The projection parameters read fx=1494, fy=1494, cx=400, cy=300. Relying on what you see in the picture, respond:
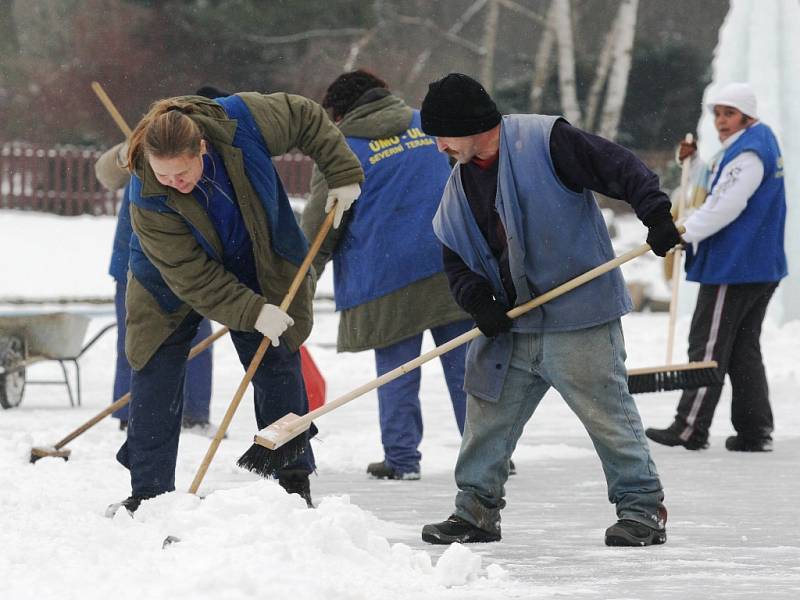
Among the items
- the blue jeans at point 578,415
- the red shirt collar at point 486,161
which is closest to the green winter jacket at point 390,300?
the blue jeans at point 578,415

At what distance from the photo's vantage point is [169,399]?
17.4 feet

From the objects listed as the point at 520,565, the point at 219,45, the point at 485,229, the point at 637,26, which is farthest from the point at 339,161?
the point at 637,26

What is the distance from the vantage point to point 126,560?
4203mm

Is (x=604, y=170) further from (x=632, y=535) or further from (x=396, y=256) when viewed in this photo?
(x=396, y=256)

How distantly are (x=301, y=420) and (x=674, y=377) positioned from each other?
2646 mm

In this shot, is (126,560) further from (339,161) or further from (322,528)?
(339,161)

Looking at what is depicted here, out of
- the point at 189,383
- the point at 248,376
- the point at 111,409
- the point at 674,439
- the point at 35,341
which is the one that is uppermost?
the point at 248,376

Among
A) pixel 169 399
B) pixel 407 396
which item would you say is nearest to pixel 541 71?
pixel 407 396

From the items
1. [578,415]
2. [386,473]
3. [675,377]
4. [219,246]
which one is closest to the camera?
[578,415]

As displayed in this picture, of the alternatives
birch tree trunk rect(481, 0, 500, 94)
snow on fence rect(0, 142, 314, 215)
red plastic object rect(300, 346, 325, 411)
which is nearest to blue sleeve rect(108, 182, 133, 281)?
red plastic object rect(300, 346, 325, 411)

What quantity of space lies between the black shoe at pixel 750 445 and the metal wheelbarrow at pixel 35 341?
388 centimetres

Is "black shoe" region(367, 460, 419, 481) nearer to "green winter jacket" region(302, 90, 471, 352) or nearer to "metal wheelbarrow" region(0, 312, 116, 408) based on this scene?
"green winter jacket" region(302, 90, 471, 352)

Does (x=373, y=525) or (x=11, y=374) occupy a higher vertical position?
(x=373, y=525)

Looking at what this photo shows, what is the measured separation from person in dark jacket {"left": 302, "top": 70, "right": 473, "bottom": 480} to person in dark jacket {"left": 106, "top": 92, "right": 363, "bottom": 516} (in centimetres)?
79
